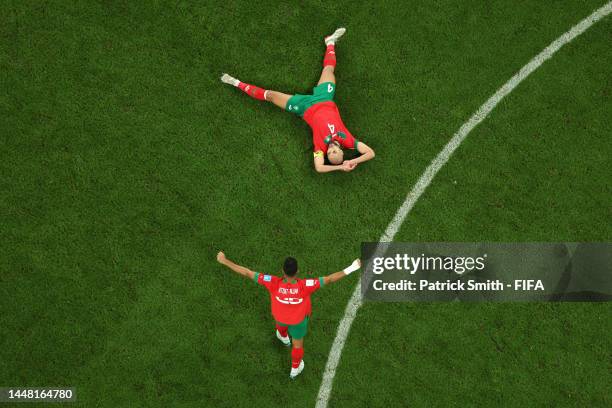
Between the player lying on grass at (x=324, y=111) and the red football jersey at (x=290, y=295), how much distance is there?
71.1 inches

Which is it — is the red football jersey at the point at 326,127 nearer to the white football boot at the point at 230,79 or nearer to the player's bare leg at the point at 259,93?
the player's bare leg at the point at 259,93

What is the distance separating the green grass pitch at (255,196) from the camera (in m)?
8.75

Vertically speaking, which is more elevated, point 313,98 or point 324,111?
point 313,98

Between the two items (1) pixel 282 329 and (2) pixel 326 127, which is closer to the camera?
(1) pixel 282 329

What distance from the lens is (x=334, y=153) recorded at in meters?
8.30

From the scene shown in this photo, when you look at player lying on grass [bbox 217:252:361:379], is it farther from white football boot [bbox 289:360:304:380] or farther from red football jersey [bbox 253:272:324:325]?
white football boot [bbox 289:360:304:380]

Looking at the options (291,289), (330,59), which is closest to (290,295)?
(291,289)

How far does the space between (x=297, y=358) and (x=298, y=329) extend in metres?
0.57

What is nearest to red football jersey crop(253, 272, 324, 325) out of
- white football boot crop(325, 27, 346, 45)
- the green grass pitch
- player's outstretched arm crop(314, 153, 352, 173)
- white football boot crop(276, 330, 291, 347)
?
white football boot crop(276, 330, 291, 347)

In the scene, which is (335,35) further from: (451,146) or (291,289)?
(291,289)

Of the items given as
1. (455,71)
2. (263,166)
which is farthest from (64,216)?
(455,71)

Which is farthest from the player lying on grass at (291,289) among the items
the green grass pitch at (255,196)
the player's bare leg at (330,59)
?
the player's bare leg at (330,59)

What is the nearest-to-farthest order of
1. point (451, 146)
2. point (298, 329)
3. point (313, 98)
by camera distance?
point (298, 329) → point (313, 98) → point (451, 146)

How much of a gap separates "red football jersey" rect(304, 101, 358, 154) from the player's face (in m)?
0.16
